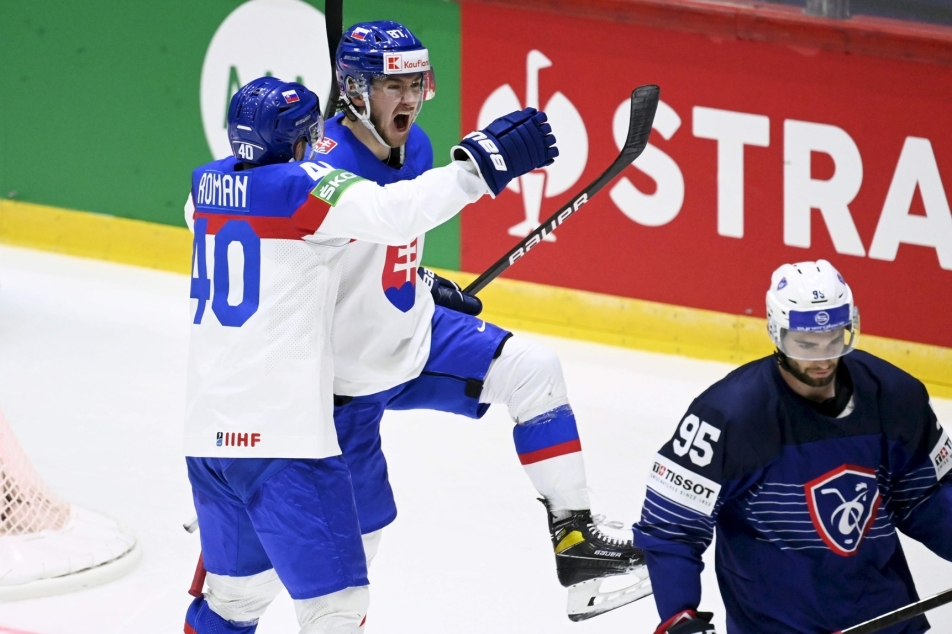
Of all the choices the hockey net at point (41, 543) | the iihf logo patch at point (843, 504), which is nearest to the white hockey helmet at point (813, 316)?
the iihf logo patch at point (843, 504)

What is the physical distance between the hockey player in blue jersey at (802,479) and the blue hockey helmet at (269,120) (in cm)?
98

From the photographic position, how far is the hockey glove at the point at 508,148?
341cm

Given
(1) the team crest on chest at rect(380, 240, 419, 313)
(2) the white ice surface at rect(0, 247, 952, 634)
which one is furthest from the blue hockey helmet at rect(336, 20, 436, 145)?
(2) the white ice surface at rect(0, 247, 952, 634)

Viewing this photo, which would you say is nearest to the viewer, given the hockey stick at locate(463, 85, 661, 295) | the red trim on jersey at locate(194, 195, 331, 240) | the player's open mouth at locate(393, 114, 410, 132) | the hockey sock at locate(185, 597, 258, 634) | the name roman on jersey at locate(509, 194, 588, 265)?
the red trim on jersey at locate(194, 195, 331, 240)

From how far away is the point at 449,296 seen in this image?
4.24 meters

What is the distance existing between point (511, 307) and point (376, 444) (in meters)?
2.56

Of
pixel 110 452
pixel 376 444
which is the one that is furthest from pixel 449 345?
pixel 110 452

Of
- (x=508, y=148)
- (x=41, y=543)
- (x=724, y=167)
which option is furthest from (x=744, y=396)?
(x=724, y=167)

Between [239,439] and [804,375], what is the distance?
3.70 ft

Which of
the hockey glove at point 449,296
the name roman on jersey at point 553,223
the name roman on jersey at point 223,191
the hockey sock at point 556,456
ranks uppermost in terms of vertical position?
the name roman on jersey at point 223,191

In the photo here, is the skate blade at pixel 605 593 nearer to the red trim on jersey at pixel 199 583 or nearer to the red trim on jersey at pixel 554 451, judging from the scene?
the red trim on jersey at pixel 554 451

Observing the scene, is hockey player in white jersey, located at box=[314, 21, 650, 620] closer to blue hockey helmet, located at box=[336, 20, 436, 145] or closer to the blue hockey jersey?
blue hockey helmet, located at box=[336, 20, 436, 145]

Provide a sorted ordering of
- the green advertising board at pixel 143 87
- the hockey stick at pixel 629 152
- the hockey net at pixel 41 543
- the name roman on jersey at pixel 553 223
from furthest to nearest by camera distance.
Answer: the green advertising board at pixel 143 87 < the hockey net at pixel 41 543 < the hockey stick at pixel 629 152 < the name roman on jersey at pixel 553 223

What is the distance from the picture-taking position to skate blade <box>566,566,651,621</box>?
151 inches
